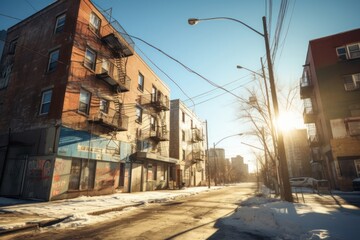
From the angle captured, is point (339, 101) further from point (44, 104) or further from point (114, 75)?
point (44, 104)

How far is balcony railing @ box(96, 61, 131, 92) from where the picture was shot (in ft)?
53.9

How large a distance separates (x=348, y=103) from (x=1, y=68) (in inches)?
1406

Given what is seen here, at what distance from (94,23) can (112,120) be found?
8375 mm

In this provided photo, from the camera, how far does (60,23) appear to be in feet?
53.8

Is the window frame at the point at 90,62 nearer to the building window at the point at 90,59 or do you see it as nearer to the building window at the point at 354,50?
the building window at the point at 90,59

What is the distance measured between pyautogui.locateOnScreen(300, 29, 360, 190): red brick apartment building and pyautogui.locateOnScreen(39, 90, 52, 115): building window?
1062 inches

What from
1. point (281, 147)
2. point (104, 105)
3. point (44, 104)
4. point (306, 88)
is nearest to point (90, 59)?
point (104, 105)

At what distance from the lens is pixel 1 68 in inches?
753

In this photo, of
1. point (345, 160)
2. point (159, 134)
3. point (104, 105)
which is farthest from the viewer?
point (159, 134)

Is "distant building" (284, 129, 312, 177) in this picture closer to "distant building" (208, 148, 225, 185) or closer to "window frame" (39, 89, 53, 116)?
"distant building" (208, 148, 225, 185)

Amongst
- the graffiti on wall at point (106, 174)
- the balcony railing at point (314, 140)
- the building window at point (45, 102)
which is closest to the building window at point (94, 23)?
the building window at point (45, 102)

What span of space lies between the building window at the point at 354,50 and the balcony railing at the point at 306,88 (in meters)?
5.18

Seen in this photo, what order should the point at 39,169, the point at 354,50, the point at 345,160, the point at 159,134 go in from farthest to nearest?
the point at 159,134, the point at 354,50, the point at 345,160, the point at 39,169

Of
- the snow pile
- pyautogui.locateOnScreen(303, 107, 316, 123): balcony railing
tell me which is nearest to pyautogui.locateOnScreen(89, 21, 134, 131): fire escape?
the snow pile
